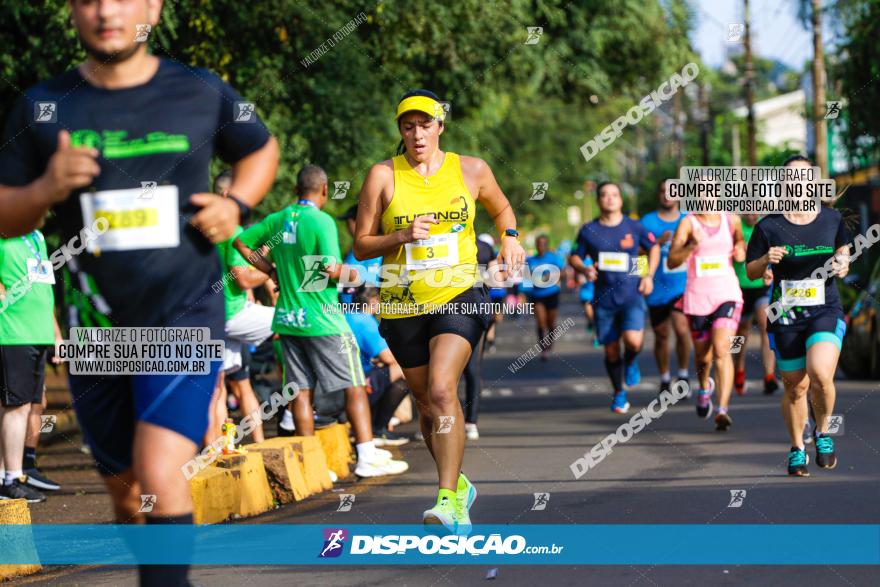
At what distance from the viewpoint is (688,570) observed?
22.6ft

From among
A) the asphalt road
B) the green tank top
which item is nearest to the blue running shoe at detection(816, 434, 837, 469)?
the asphalt road

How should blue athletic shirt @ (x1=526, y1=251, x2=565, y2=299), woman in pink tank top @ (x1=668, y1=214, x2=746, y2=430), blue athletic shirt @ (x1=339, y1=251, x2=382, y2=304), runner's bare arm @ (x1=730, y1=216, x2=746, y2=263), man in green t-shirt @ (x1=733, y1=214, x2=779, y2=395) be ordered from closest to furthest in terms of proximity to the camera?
blue athletic shirt @ (x1=339, y1=251, x2=382, y2=304), woman in pink tank top @ (x1=668, y1=214, x2=746, y2=430), runner's bare arm @ (x1=730, y1=216, x2=746, y2=263), man in green t-shirt @ (x1=733, y1=214, x2=779, y2=395), blue athletic shirt @ (x1=526, y1=251, x2=565, y2=299)

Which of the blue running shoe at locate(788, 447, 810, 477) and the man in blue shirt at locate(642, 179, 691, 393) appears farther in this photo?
the man in blue shirt at locate(642, 179, 691, 393)

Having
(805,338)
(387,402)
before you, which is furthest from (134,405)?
(387,402)

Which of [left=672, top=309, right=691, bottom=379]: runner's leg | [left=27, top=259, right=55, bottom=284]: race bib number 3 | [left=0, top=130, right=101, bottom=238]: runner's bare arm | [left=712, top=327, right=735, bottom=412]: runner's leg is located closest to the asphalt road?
[left=712, top=327, right=735, bottom=412]: runner's leg

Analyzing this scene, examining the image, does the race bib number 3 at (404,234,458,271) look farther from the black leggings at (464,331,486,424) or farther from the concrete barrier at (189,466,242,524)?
the black leggings at (464,331,486,424)

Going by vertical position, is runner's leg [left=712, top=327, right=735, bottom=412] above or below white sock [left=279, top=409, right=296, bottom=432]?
above

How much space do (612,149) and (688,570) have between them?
176ft

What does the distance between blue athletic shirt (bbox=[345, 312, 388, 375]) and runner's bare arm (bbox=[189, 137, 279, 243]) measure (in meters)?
7.78

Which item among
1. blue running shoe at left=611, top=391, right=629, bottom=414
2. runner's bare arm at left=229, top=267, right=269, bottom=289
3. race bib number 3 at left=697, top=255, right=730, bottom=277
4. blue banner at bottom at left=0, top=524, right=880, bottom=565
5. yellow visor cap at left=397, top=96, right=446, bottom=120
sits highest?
yellow visor cap at left=397, top=96, right=446, bottom=120

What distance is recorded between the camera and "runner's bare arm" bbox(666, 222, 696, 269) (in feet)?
45.8

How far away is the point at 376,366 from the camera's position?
43.0 feet

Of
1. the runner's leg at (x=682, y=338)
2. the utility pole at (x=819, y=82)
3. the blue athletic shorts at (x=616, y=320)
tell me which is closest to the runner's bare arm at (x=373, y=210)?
the runner's leg at (x=682, y=338)

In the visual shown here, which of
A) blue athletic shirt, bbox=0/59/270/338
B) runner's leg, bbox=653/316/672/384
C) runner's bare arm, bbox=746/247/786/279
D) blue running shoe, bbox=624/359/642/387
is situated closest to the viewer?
blue athletic shirt, bbox=0/59/270/338
